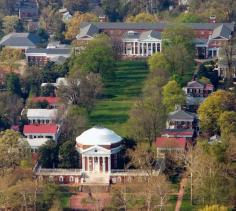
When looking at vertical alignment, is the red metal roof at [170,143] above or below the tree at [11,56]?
above

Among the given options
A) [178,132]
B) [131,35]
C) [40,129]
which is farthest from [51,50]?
[178,132]

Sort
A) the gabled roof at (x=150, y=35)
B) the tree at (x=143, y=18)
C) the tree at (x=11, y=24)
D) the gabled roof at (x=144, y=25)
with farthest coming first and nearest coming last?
the tree at (x=11, y=24), the tree at (x=143, y=18), the gabled roof at (x=144, y=25), the gabled roof at (x=150, y=35)

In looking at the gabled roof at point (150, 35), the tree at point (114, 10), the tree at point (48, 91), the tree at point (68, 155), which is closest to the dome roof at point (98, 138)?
the tree at point (68, 155)

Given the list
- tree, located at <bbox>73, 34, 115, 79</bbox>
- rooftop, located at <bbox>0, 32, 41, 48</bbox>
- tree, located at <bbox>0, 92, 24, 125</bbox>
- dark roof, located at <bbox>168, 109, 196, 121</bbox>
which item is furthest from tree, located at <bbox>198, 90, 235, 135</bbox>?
rooftop, located at <bbox>0, 32, 41, 48</bbox>

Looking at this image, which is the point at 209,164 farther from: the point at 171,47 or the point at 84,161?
the point at 171,47

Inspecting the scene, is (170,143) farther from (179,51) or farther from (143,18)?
(143,18)

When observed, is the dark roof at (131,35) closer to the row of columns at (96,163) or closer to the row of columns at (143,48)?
the row of columns at (143,48)
